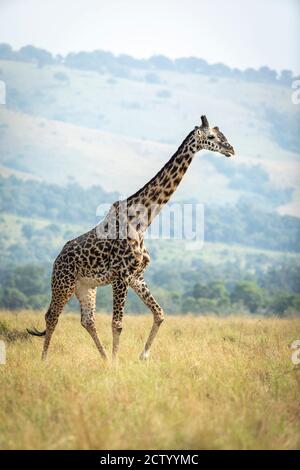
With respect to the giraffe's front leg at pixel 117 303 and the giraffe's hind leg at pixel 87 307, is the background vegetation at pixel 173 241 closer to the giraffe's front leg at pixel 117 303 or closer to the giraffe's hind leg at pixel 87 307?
the giraffe's hind leg at pixel 87 307

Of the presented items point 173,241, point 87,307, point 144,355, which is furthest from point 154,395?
point 173,241

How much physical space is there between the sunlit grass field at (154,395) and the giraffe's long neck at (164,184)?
6.46ft

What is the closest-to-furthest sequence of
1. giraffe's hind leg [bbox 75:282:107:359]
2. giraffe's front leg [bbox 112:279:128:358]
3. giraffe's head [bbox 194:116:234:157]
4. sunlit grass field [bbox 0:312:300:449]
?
1. sunlit grass field [bbox 0:312:300:449]
2. giraffe's front leg [bbox 112:279:128:358]
3. giraffe's head [bbox 194:116:234:157]
4. giraffe's hind leg [bbox 75:282:107:359]

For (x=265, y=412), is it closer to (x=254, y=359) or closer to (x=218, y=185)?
(x=254, y=359)

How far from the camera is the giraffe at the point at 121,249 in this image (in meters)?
11.2

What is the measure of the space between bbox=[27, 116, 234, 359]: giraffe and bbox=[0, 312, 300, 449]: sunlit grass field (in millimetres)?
589

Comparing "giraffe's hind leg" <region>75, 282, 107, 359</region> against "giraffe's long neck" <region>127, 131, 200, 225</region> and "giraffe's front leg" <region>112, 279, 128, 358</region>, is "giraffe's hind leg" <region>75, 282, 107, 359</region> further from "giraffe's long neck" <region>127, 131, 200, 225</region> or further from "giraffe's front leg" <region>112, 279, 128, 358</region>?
"giraffe's long neck" <region>127, 131, 200, 225</region>

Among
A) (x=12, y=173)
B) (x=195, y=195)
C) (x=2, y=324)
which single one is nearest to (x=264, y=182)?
(x=195, y=195)

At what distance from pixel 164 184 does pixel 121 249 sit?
1.07m

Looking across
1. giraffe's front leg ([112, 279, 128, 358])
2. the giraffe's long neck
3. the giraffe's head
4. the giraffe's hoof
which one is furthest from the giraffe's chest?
the giraffe's head

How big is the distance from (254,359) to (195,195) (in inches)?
6181

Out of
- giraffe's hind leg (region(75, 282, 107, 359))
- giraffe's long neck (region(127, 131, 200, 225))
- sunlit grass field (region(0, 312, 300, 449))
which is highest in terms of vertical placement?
giraffe's long neck (region(127, 131, 200, 225))

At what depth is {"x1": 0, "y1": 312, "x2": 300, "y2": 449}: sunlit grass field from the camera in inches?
286

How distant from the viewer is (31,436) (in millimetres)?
7270
